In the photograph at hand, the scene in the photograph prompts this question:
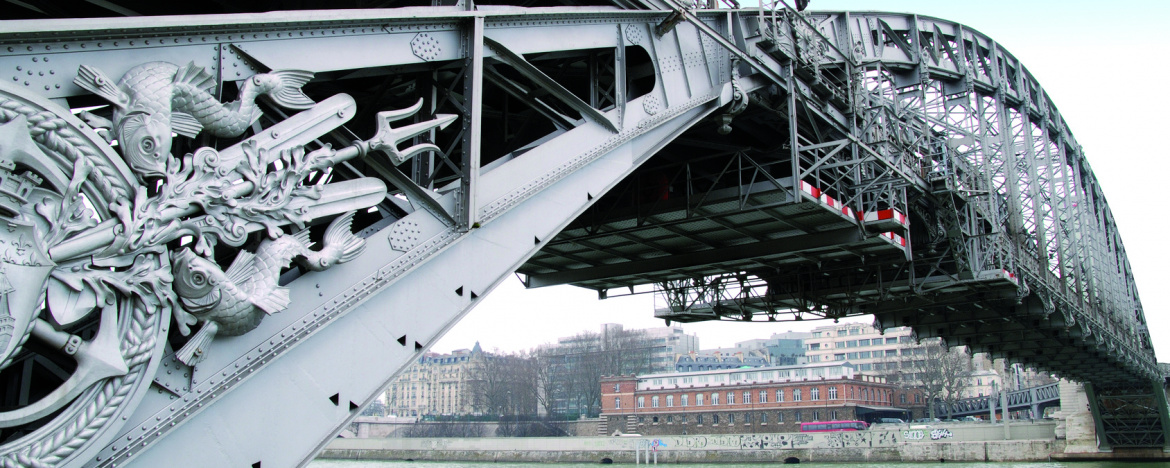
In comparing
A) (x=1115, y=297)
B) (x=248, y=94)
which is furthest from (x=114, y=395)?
(x=1115, y=297)

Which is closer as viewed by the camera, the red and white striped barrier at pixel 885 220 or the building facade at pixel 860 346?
the red and white striped barrier at pixel 885 220

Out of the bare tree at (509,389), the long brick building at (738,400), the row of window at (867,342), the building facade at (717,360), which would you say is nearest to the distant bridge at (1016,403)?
the long brick building at (738,400)

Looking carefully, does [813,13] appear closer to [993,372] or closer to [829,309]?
[829,309]

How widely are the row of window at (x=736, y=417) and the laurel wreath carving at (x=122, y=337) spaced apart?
82969 millimetres

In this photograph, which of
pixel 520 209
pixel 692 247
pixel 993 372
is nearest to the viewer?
pixel 520 209

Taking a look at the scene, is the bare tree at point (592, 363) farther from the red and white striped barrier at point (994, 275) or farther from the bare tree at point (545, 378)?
the red and white striped barrier at point (994, 275)

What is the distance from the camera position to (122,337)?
671cm

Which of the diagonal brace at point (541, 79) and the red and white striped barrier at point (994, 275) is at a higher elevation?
the red and white striped barrier at point (994, 275)

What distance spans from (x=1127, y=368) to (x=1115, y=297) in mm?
5465

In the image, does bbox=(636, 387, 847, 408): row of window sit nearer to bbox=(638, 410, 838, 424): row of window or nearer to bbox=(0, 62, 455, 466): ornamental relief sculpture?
bbox=(638, 410, 838, 424): row of window

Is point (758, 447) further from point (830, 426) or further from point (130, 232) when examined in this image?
point (130, 232)

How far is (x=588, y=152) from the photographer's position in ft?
39.6

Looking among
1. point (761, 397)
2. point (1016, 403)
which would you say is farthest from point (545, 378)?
point (1016, 403)

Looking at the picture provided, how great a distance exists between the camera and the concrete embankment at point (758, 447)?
60781 mm
